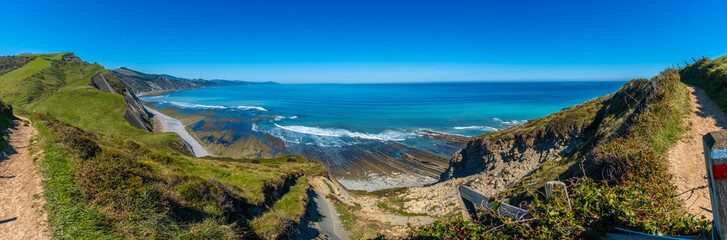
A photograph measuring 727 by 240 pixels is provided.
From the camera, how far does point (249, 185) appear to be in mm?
13812

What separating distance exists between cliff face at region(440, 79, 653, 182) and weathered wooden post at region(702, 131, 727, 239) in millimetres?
11584

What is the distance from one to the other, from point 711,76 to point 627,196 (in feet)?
33.2

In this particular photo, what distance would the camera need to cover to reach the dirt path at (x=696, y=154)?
18.8 feet

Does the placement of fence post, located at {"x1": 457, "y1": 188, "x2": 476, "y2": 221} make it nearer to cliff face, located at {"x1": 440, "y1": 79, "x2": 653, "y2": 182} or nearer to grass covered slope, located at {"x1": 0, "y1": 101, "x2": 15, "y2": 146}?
cliff face, located at {"x1": 440, "y1": 79, "x2": 653, "y2": 182}

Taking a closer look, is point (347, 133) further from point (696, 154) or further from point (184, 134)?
point (696, 154)

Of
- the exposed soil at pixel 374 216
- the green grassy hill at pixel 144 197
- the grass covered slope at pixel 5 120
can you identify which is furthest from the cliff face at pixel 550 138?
the grass covered slope at pixel 5 120

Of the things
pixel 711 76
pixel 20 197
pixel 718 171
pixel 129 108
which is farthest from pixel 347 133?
pixel 718 171

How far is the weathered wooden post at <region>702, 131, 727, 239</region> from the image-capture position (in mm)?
2102

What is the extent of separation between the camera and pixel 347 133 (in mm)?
51500

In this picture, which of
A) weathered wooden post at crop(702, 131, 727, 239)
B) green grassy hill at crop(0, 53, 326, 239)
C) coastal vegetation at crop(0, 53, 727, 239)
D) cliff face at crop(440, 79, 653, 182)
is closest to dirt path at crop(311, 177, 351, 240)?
coastal vegetation at crop(0, 53, 727, 239)

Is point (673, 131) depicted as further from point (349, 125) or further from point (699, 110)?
point (349, 125)

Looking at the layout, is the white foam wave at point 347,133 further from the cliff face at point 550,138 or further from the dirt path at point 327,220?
the dirt path at point 327,220

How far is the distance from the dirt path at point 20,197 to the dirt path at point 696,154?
45.5 ft

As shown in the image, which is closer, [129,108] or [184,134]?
[129,108]
